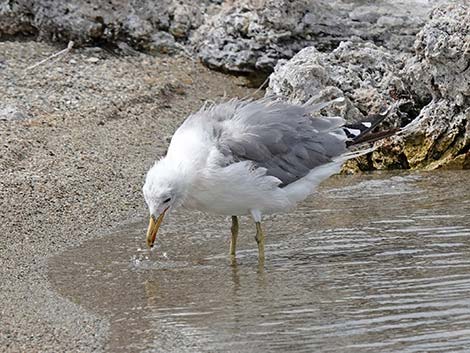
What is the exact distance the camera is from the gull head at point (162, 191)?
22.5 ft

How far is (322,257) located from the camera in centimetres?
705

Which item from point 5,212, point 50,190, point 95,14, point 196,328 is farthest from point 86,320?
point 95,14

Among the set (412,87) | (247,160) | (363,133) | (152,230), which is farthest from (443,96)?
(152,230)

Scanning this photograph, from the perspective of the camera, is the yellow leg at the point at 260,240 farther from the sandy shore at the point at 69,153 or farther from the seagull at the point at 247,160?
the sandy shore at the point at 69,153

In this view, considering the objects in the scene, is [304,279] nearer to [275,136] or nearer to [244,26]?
[275,136]

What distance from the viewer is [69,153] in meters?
9.02

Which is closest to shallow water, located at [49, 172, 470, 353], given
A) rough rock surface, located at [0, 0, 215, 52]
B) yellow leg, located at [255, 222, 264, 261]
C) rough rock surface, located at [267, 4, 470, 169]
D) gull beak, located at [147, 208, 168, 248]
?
yellow leg, located at [255, 222, 264, 261]

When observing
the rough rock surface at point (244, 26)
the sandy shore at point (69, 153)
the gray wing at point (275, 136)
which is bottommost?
the sandy shore at point (69, 153)

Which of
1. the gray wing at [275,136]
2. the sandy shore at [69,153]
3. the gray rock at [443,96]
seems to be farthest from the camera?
the gray rock at [443,96]

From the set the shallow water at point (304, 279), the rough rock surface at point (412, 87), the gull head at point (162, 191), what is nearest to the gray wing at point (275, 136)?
the gull head at point (162, 191)

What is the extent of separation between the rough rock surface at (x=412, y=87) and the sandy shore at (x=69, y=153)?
1314 mm

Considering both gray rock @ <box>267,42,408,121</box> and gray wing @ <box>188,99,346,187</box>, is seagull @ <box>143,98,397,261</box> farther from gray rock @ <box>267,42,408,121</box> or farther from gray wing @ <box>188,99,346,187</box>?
gray rock @ <box>267,42,408,121</box>

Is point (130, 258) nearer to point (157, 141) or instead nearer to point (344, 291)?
point (344, 291)

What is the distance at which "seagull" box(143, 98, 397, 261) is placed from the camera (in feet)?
22.7
